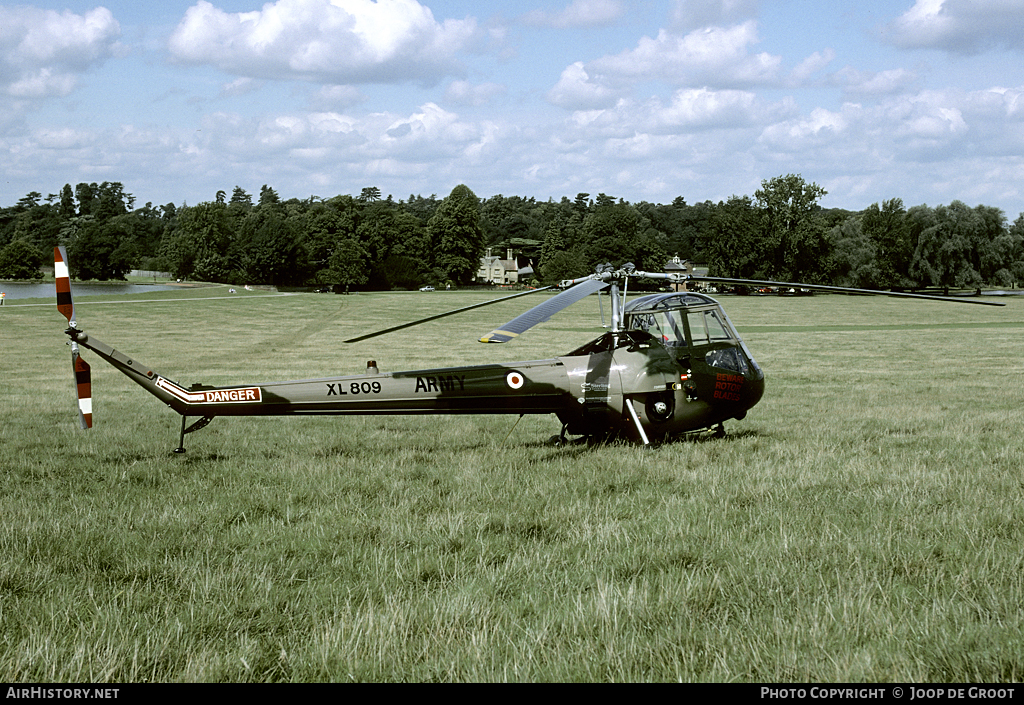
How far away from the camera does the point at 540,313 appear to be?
1004cm

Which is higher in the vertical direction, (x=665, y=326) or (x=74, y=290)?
(x=74, y=290)

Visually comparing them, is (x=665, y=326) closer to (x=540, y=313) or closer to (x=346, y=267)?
(x=540, y=313)

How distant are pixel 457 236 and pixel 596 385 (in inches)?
4978

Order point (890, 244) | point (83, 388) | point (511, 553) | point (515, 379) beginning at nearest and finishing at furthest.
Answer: point (511, 553)
point (83, 388)
point (515, 379)
point (890, 244)

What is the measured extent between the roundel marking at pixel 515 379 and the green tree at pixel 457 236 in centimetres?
12394

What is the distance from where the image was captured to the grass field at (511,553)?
16.6ft

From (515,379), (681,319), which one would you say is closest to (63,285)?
(515,379)

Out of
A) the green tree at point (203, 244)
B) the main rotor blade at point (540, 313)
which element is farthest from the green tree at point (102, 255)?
the main rotor blade at point (540, 313)

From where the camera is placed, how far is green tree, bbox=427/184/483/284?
136 m

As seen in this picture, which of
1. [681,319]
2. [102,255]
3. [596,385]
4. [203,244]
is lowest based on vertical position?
[596,385]

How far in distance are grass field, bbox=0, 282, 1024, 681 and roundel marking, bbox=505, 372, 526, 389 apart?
109 cm

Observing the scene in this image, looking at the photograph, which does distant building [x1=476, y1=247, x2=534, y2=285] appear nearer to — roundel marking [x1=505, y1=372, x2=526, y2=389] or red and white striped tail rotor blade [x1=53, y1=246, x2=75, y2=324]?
roundel marking [x1=505, y1=372, x2=526, y2=389]

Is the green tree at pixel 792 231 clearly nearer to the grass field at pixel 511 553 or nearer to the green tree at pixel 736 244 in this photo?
the green tree at pixel 736 244
